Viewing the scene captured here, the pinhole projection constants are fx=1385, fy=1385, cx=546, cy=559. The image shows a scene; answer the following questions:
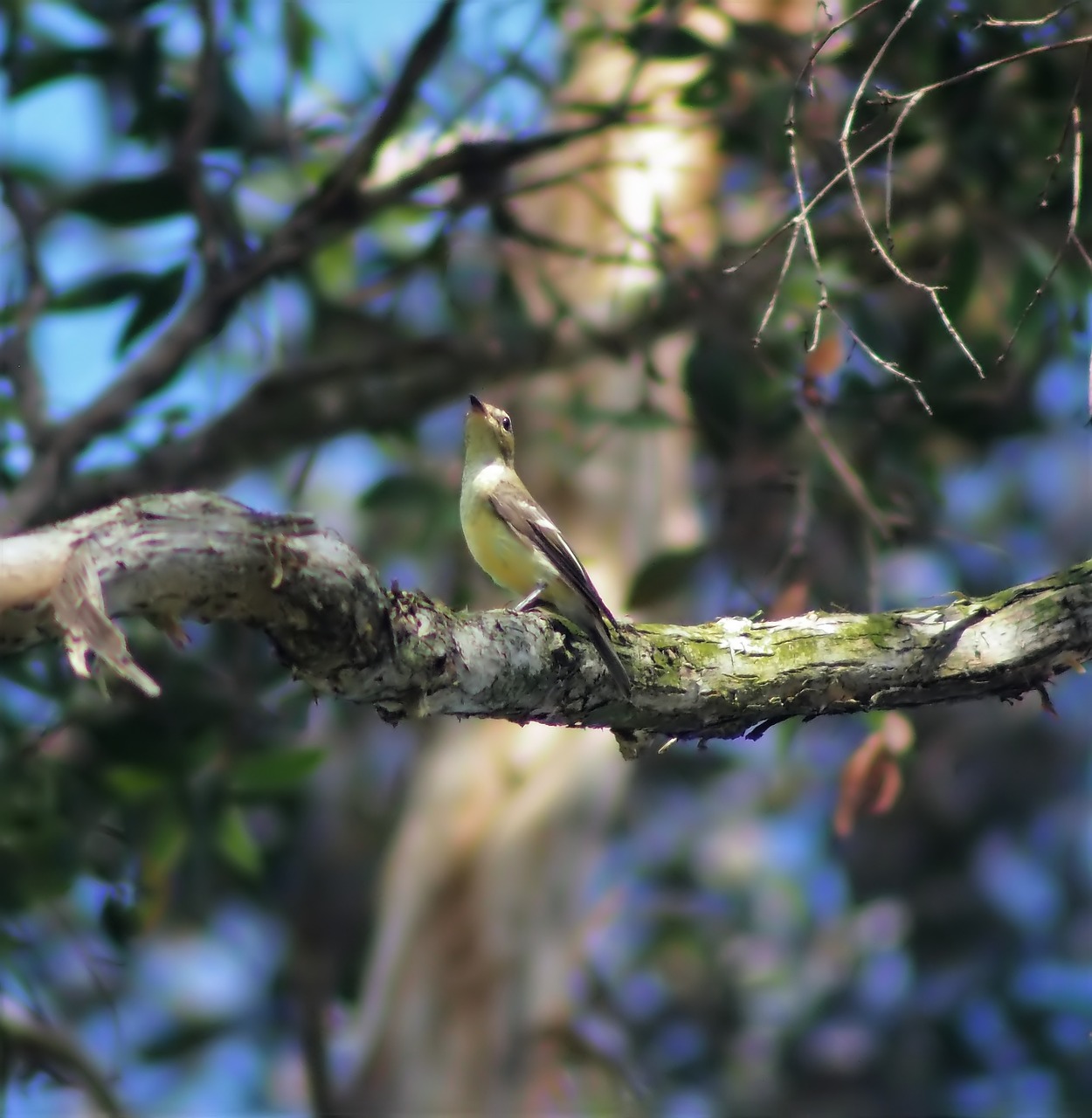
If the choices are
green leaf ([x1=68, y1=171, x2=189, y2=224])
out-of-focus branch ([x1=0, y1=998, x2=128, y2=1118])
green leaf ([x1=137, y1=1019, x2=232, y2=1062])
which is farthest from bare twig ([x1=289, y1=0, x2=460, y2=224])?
green leaf ([x1=137, y1=1019, x2=232, y2=1062])

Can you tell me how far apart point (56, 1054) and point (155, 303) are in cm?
352

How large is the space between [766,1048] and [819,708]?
883cm

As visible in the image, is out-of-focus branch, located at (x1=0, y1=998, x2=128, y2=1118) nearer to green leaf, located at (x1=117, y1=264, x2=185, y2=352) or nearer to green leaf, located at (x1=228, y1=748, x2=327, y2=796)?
green leaf, located at (x1=228, y1=748, x2=327, y2=796)

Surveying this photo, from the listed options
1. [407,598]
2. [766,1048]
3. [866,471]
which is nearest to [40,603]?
[407,598]

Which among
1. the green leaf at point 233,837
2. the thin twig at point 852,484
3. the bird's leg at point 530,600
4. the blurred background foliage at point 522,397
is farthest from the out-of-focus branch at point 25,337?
the thin twig at point 852,484

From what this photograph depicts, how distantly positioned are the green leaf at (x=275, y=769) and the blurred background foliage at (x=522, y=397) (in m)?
0.03

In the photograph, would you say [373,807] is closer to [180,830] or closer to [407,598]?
[180,830]

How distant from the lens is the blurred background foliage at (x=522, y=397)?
5.90 meters

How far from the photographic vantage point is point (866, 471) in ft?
21.7

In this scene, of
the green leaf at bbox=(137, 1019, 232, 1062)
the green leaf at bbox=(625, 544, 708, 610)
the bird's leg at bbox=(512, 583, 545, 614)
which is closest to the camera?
the bird's leg at bbox=(512, 583, 545, 614)

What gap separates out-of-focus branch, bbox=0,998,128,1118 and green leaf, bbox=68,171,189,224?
12.2ft

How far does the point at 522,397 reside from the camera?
26.3ft

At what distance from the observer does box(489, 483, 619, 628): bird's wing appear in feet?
13.2

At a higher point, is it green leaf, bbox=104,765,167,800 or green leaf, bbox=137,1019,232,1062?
green leaf, bbox=104,765,167,800
